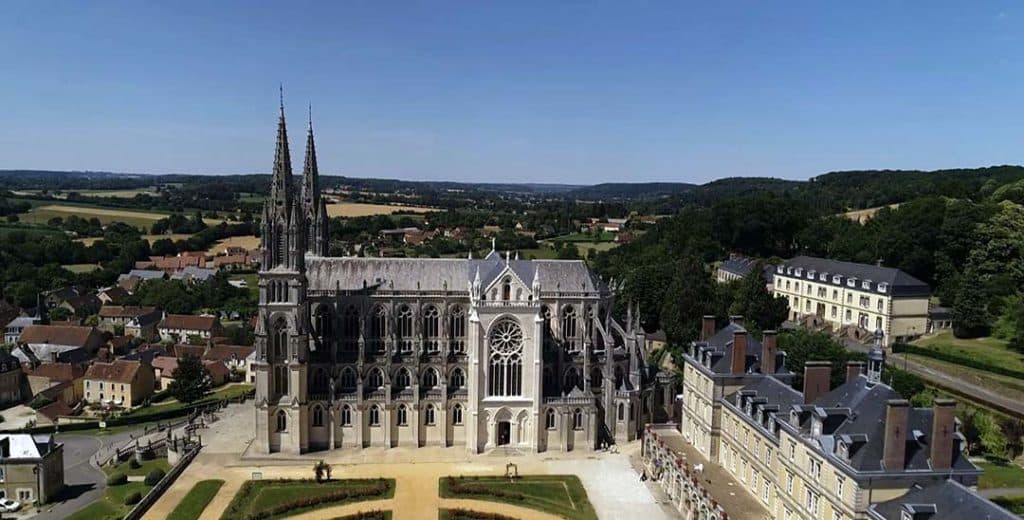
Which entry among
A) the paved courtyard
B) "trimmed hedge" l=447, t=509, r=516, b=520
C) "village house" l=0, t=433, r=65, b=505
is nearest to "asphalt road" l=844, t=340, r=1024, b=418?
the paved courtyard

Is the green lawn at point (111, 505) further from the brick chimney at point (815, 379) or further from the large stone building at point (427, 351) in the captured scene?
the brick chimney at point (815, 379)

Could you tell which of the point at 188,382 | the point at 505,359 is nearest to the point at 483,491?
the point at 505,359

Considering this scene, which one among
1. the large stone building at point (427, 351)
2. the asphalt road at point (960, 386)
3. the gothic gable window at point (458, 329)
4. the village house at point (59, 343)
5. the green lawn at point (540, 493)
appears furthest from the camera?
the village house at point (59, 343)

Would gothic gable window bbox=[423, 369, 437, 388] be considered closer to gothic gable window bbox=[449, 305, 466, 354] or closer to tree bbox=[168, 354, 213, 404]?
gothic gable window bbox=[449, 305, 466, 354]

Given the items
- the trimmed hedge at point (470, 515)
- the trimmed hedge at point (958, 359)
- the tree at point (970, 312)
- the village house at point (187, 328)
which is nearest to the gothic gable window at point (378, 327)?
the trimmed hedge at point (470, 515)

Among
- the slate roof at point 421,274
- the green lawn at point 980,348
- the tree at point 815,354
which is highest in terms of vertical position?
the slate roof at point 421,274

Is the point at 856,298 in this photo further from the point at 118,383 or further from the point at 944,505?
the point at 118,383

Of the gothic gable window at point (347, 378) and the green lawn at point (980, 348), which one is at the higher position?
the green lawn at point (980, 348)

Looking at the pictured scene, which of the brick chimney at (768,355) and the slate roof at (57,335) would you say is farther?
the slate roof at (57,335)
